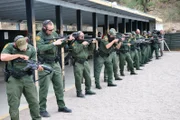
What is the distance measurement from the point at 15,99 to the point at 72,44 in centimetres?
260

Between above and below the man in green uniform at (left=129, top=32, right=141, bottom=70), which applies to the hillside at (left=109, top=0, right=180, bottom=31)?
above

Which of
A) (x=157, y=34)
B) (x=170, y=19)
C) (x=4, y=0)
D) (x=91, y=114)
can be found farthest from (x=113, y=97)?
(x=170, y=19)

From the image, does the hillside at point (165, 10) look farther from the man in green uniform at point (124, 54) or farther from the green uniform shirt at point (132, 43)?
the man in green uniform at point (124, 54)

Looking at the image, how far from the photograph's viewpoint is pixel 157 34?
15570 millimetres

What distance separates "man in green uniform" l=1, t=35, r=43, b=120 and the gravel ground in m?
1.04

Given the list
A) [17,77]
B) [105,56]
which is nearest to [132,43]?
[105,56]

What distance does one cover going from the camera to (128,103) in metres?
6.12

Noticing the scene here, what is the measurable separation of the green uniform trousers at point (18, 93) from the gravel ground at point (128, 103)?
3.03ft

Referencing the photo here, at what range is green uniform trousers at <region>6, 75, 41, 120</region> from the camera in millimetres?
4152

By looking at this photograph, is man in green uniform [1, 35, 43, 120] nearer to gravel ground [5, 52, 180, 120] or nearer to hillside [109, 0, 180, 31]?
gravel ground [5, 52, 180, 120]

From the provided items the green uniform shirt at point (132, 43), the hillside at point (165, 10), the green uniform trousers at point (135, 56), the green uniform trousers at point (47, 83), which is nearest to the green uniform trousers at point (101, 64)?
the green uniform trousers at point (47, 83)

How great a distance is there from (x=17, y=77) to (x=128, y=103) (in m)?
2.87

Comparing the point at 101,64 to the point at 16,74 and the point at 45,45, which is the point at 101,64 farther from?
the point at 16,74

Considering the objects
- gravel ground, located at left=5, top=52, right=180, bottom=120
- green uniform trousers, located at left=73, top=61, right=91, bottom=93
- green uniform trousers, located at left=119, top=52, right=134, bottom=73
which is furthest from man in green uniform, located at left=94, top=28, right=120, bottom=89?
green uniform trousers, located at left=119, top=52, right=134, bottom=73
